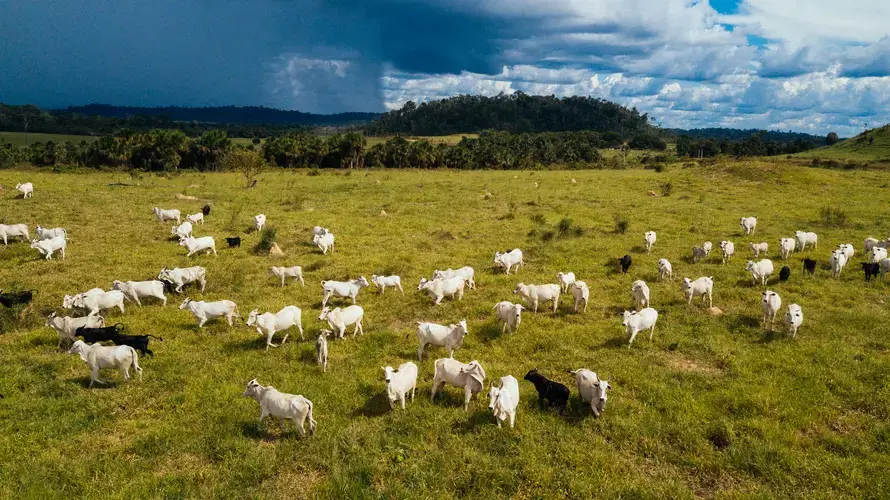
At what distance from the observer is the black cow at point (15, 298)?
1309cm

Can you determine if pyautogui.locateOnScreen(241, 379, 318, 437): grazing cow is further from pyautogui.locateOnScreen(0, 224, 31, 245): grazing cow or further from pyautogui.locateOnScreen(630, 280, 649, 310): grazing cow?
pyautogui.locateOnScreen(0, 224, 31, 245): grazing cow

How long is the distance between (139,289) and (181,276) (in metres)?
1.38

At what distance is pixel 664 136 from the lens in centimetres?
19100

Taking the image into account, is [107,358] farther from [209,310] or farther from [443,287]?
[443,287]

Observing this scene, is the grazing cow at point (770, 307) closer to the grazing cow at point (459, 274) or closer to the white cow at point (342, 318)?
the grazing cow at point (459, 274)

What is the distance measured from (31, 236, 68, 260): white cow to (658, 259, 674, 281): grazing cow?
74.1 ft

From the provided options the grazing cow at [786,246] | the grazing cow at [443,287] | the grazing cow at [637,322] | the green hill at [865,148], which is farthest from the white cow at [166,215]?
the green hill at [865,148]

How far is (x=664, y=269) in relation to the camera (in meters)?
17.5

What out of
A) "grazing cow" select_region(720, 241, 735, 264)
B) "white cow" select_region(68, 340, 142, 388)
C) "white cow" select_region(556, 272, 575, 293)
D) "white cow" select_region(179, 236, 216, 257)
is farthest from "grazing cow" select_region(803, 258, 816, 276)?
"white cow" select_region(179, 236, 216, 257)

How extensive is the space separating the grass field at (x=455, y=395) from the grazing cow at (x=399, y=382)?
1.23ft

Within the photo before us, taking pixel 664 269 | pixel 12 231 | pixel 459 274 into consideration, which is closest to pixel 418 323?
pixel 459 274

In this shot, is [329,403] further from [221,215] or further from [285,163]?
[285,163]

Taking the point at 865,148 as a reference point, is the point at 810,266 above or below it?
below

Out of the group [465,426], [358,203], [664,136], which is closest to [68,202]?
[358,203]
